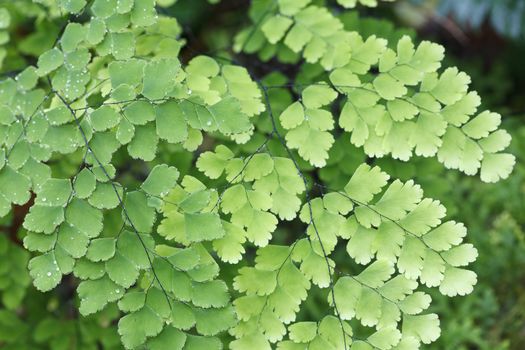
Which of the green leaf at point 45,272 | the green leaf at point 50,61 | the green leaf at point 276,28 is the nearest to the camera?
the green leaf at point 45,272

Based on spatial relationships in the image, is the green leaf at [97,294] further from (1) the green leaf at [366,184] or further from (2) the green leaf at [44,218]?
(1) the green leaf at [366,184]

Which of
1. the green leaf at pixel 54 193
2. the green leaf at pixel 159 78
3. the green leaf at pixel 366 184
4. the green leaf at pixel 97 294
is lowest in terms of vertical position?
the green leaf at pixel 97 294

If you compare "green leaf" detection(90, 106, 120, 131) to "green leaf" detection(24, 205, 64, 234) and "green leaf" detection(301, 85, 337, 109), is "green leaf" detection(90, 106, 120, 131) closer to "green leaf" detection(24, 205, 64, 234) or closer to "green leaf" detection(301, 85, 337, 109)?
"green leaf" detection(24, 205, 64, 234)

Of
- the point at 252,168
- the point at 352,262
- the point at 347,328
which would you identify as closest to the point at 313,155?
the point at 252,168

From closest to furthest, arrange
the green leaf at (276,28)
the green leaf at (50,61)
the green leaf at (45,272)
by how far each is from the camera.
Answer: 1. the green leaf at (45,272)
2. the green leaf at (50,61)
3. the green leaf at (276,28)

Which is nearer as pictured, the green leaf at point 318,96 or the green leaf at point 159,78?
the green leaf at point 159,78

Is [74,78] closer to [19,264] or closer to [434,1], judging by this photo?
[19,264]

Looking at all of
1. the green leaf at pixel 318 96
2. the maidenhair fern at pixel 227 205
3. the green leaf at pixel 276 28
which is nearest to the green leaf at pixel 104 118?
the maidenhair fern at pixel 227 205

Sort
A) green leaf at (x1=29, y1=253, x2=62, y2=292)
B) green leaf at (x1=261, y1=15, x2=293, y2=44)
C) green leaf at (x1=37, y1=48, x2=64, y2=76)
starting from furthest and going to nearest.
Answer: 1. green leaf at (x1=261, y1=15, x2=293, y2=44)
2. green leaf at (x1=37, y1=48, x2=64, y2=76)
3. green leaf at (x1=29, y1=253, x2=62, y2=292)

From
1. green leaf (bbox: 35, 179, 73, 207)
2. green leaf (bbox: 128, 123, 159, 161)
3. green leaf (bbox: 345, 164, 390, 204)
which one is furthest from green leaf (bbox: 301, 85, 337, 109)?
green leaf (bbox: 35, 179, 73, 207)

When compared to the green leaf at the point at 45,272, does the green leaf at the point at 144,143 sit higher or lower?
higher
